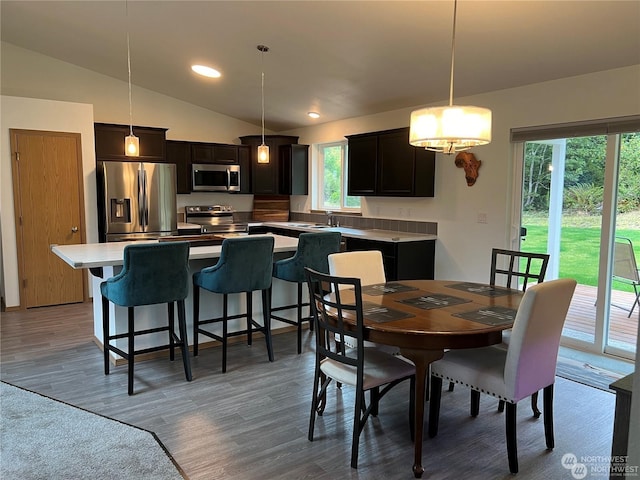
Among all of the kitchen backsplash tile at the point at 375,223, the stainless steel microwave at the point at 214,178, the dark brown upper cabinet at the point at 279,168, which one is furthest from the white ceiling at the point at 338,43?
the kitchen backsplash tile at the point at 375,223

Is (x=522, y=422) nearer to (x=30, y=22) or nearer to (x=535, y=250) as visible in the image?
(x=535, y=250)

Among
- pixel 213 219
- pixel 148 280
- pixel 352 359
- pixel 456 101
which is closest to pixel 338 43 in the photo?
pixel 456 101

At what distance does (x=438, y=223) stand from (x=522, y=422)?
2.71m

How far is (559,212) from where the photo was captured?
4.10 metres

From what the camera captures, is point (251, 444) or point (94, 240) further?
point (94, 240)

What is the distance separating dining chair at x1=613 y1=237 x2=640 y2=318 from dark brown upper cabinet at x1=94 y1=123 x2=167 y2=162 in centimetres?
544

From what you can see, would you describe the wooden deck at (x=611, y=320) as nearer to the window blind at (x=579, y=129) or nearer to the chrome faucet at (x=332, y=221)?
the window blind at (x=579, y=129)

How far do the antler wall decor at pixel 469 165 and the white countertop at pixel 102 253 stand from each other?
1951 mm

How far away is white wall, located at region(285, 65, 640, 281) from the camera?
358cm

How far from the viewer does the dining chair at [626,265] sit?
142 inches

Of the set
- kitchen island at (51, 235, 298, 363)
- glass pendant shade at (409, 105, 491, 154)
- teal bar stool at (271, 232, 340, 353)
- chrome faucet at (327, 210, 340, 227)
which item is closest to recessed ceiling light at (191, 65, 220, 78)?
kitchen island at (51, 235, 298, 363)

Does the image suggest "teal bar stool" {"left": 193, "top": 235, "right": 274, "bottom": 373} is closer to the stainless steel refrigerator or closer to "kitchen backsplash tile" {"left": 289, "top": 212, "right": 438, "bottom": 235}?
"kitchen backsplash tile" {"left": 289, "top": 212, "right": 438, "bottom": 235}

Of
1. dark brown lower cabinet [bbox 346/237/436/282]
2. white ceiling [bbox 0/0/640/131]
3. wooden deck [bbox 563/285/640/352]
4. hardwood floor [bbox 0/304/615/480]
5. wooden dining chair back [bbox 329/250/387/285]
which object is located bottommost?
hardwood floor [bbox 0/304/615/480]

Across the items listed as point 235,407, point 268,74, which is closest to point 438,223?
point 268,74
